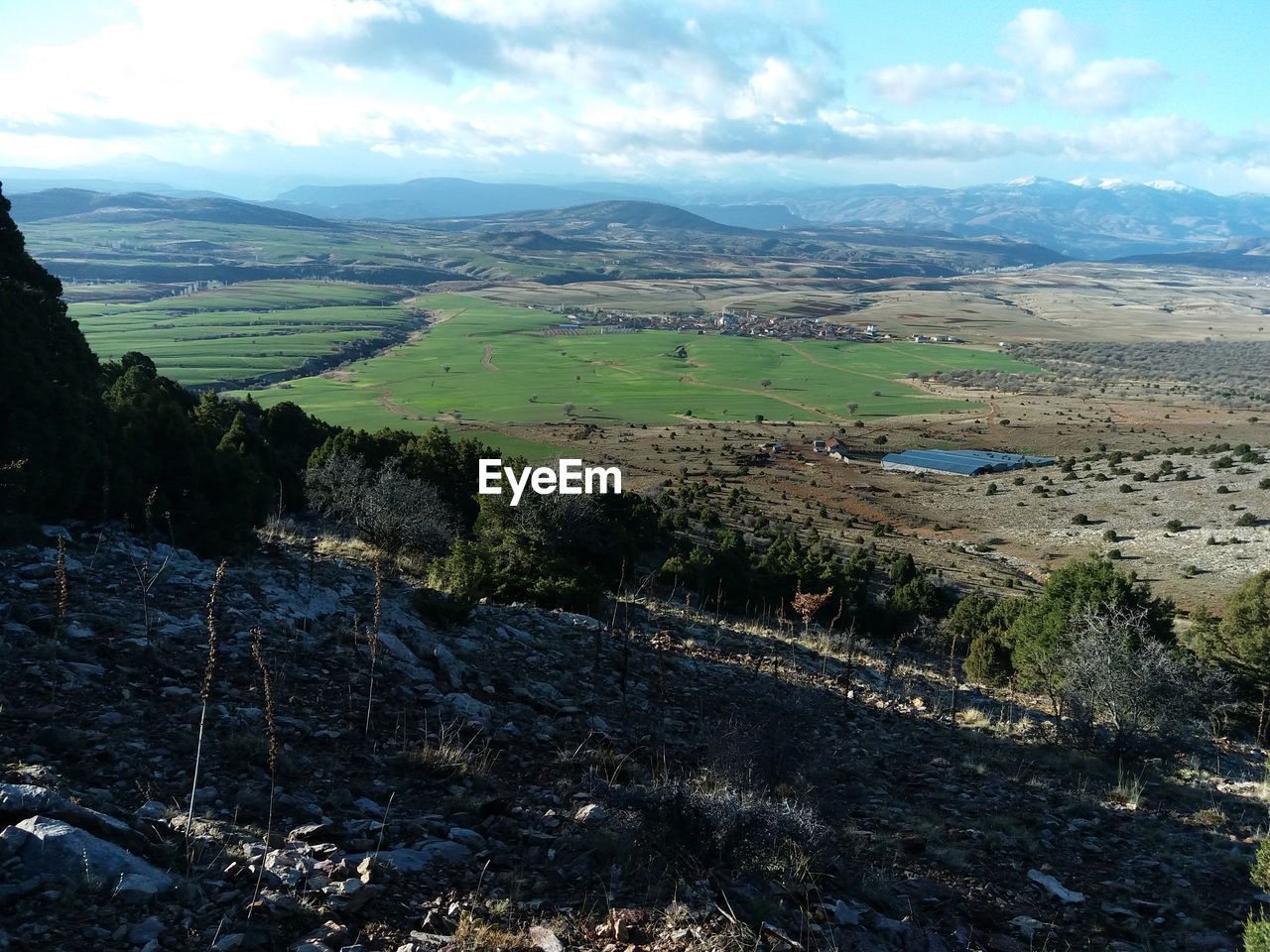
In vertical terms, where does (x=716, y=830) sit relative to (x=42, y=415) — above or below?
below

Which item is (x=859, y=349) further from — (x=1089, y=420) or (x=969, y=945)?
(x=969, y=945)

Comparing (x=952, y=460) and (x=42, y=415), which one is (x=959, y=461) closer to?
(x=952, y=460)

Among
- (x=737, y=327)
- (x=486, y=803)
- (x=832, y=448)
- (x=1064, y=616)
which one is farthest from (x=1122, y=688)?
(x=737, y=327)

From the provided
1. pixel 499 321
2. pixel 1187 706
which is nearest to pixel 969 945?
pixel 1187 706

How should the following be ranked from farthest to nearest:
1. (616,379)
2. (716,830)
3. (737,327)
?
1. (737,327)
2. (616,379)
3. (716,830)

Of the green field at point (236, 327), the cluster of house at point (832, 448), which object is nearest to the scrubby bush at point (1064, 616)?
the cluster of house at point (832, 448)

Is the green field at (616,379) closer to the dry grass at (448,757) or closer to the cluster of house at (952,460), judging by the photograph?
the cluster of house at (952,460)

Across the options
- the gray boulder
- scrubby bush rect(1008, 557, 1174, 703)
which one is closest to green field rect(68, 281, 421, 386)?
scrubby bush rect(1008, 557, 1174, 703)

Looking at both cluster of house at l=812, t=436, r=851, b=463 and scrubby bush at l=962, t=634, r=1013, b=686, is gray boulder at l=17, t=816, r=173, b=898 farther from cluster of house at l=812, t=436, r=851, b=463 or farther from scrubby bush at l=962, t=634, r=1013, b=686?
cluster of house at l=812, t=436, r=851, b=463
